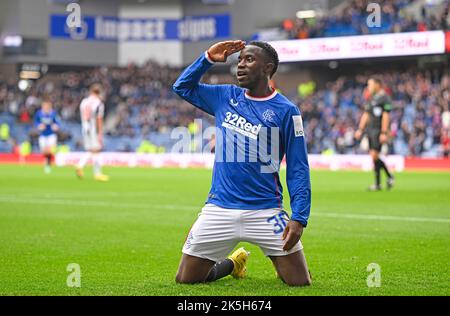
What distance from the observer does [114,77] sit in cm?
5500

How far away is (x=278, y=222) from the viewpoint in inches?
302

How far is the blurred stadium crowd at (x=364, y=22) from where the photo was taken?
4144cm

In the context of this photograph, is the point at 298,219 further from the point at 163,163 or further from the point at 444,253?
the point at 163,163

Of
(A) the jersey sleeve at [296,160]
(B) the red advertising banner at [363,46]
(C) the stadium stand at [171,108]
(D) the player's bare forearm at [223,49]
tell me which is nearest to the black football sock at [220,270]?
(A) the jersey sleeve at [296,160]

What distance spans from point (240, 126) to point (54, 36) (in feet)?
168

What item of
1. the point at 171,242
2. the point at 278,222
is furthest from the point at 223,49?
the point at 171,242

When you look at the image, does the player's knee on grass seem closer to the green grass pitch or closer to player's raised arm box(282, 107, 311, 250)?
the green grass pitch

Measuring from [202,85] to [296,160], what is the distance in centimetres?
115

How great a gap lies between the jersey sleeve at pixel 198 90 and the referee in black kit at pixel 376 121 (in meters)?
12.8

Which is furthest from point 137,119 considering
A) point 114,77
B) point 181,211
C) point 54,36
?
point 181,211

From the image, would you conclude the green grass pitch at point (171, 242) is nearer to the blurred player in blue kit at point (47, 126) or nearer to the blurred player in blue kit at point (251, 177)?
the blurred player in blue kit at point (251, 177)

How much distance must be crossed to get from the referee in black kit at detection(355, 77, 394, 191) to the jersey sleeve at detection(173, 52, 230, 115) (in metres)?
12.8

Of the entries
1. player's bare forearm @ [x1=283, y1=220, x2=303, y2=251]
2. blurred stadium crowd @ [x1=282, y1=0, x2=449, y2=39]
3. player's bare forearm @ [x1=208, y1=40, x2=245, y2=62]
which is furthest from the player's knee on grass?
blurred stadium crowd @ [x1=282, y1=0, x2=449, y2=39]

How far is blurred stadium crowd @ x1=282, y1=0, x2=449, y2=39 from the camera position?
41438 mm
